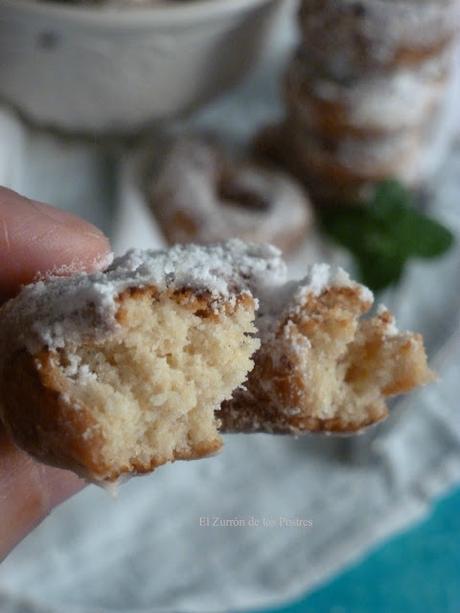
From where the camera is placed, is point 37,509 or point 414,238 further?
point 414,238

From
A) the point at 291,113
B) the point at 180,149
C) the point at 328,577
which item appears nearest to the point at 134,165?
the point at 180,149

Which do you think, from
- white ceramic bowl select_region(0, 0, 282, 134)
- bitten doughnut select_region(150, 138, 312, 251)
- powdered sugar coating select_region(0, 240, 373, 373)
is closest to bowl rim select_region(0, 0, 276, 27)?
white ceramic bowl select_region(0, 0, 282, 134)

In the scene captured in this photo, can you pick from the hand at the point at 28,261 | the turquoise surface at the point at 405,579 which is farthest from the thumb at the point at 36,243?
the turquoise surface at the point at 405,579

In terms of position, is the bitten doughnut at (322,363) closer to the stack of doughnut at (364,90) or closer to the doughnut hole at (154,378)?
the doughnut hole at (154,378)

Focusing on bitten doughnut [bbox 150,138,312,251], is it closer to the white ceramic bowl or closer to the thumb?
the white ceramic bowl

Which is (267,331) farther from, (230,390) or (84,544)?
(84,544)

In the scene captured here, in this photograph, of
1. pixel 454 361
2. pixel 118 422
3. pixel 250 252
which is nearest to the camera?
pixel 118 422

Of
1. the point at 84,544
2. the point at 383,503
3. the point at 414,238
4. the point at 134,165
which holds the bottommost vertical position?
the point at 84,544
